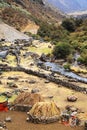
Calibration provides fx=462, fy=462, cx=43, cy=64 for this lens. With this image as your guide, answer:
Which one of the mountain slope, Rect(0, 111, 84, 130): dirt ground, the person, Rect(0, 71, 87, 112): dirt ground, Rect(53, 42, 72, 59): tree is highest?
the person

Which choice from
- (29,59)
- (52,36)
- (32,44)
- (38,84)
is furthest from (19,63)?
(52,36)

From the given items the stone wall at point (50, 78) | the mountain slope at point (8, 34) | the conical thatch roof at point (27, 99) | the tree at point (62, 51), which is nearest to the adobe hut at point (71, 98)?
the conical thatch roof at point (27, 99)

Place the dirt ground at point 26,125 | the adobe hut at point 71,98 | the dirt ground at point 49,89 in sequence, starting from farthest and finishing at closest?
the adobe hut at point 71,98 → the dirt ground at point 49,89 → the dirt ground at point 26,125

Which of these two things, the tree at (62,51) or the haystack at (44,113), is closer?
the haystack at (44,113)

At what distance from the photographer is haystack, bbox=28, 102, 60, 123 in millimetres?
34250

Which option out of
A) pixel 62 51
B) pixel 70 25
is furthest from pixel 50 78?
pixel 70 25

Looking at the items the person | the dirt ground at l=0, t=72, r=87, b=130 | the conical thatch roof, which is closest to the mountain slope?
the dirt ground at l=0, t=72, r=87, b=130

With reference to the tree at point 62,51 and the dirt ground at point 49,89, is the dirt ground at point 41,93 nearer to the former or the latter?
the dirt ground at point 49,89

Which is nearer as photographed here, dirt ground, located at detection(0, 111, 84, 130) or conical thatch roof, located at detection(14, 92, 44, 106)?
dirt ground, located at detection(0, 111, 84, 130)

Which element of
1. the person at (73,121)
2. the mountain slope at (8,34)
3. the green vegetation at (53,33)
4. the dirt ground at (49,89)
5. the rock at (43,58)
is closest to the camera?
the person at (73,121)

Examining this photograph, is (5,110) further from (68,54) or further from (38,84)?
(68,54)

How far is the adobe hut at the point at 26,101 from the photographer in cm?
3703

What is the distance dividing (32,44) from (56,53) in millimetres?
12806

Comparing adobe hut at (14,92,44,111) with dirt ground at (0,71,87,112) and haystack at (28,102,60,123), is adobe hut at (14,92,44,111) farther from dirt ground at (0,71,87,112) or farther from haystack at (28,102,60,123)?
dirt ground at (0,71,87,112)
